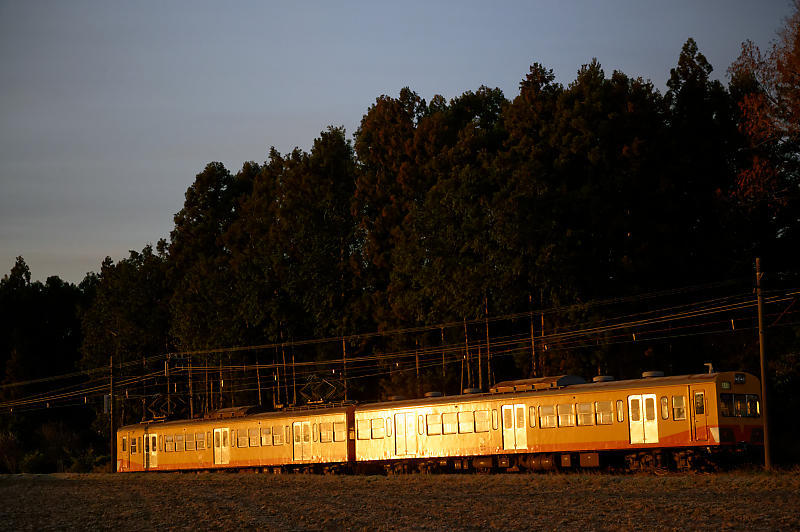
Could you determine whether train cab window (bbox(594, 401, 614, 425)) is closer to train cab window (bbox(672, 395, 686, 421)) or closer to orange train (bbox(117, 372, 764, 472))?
orange train (bbox(117, 372, 764, 472))

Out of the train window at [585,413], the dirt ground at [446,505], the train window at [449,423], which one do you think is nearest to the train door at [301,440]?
the train window at [449,423]

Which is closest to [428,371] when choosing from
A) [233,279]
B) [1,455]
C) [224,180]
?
[233,279]

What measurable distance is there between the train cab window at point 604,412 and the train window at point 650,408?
4.19ft

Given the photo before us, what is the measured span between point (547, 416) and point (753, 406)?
22.0 ft

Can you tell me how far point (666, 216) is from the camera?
49.0m

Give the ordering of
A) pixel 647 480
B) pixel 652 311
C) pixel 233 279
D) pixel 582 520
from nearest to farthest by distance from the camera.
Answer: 1. pixel 582 520
2. pixel 647 480
3. pixel 652 311
4. pixel 233 279

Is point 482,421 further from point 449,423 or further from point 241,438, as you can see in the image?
point 241,438

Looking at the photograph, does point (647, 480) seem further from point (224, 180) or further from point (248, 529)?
point (224, 180)

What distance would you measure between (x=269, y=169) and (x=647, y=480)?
151 feet

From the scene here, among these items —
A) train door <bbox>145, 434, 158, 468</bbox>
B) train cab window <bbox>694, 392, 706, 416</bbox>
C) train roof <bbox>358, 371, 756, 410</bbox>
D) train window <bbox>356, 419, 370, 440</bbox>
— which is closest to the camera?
train cab window <bbox>694, 392, 706, 416</bbox>

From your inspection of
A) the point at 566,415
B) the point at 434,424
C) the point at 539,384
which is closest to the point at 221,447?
the point at 434,424

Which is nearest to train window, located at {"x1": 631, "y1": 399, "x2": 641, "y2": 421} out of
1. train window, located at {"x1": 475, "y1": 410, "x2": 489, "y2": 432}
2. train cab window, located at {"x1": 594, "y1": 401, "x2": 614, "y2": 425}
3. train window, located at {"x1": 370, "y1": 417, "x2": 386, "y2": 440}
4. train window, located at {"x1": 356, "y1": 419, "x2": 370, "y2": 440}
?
train cab window, located at {"x1": 594, "y1": 401, "x2": 614, "y2": 425}

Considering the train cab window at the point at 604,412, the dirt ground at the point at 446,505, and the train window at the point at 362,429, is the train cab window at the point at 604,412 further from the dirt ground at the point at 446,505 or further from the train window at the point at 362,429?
the train window at the point at 362,429

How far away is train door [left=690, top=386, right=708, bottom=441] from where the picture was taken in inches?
1195
